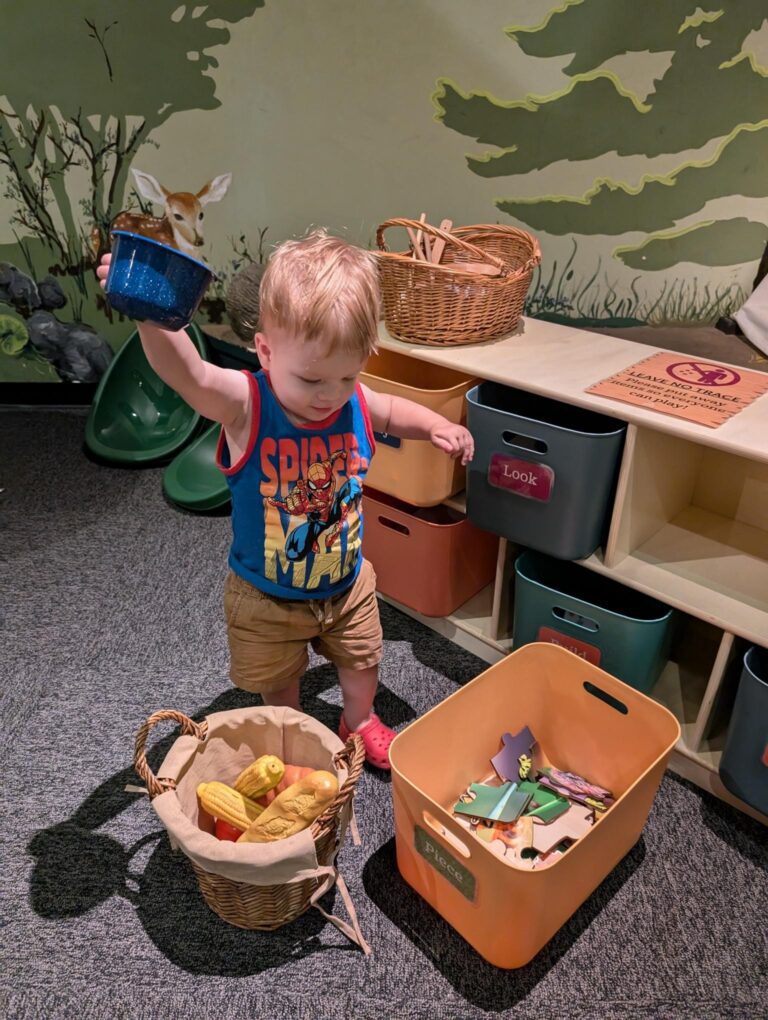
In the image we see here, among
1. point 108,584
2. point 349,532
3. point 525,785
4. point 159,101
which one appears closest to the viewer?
point 349,532

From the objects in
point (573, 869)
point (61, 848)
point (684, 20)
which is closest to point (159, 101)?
point (684, 20)

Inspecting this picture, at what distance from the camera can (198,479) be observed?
2354 millimetres

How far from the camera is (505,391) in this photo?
63.4 inches

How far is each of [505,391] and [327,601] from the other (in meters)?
0.65

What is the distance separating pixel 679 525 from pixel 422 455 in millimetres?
563

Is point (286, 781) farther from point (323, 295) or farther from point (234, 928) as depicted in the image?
point (323, 295)

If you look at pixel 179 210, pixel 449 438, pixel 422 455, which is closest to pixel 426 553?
pixel 422 455

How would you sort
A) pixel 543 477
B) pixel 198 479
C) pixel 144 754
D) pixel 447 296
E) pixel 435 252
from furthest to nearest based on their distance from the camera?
pixel 198 479 → pixel 435 252 → pixel 447 296 → pixel 543 477 → pixel 144 754

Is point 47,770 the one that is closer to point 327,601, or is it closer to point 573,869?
point 327,601

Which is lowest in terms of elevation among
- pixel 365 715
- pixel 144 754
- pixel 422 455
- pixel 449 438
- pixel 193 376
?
pixel 365 715

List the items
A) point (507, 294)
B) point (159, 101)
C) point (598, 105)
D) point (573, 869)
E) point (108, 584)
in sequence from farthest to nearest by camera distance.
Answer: point (159, 101) < point (108, 584) < point (598, 105) < point (507, 294) < point (573, 869)

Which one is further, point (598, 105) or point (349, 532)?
point (598, 105)

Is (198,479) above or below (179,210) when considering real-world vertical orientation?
below

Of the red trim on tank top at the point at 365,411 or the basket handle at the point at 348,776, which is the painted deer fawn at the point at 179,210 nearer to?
the red trim on tank top at the point at 365,411
